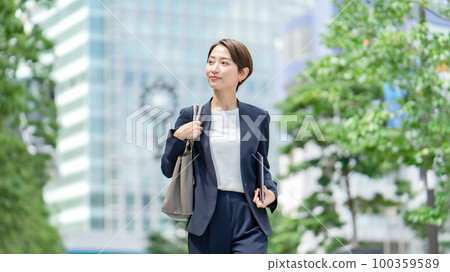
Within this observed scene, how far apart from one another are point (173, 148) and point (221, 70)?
0.41 metres

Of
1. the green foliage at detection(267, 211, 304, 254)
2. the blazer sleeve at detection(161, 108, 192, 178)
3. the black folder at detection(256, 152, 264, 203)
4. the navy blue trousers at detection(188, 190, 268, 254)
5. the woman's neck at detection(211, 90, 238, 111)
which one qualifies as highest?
the woman's neck at detection(211, 90, 238, 111)

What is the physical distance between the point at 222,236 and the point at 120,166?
47.5m

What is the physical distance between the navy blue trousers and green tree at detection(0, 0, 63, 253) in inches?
348

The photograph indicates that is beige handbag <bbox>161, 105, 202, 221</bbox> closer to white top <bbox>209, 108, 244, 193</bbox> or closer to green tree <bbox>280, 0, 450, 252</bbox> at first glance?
white top <bbox>209, 108, 244, 193</bbox>

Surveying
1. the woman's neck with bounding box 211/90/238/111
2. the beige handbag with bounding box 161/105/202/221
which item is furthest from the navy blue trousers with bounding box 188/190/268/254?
the woman's neck with bounding box 211/90/238/111

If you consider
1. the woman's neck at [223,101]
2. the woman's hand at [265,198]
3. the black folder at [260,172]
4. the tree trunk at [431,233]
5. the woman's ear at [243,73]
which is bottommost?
the tree trunk at [431,233]

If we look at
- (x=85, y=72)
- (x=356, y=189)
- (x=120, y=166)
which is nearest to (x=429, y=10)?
(x=356, y=189)

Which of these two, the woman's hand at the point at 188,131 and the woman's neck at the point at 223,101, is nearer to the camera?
the woman's hand at the point at 188,131

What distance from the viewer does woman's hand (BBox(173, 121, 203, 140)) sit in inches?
129

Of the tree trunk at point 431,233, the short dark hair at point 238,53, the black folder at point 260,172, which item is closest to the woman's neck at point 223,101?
the short dark hair at point 238,53

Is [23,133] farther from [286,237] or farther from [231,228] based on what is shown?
[231,228]

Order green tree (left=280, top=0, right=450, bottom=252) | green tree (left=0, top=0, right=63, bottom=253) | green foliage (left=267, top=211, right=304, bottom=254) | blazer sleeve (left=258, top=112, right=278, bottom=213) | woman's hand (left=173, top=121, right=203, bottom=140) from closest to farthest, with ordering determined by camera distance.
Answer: woman's hand (left=173, top=121, right=203, bottom=140) < blazer sleeve (left=258, top=112, right=278, bottom=213) < green tree (left=280, top=0, right=450, bottom=252) < green tree (left=0, top=0, right=63, bottom=253) < green foliage (left=267, top=211, right=304, bottom=254)

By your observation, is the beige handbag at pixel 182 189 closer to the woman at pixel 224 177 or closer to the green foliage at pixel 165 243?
the woman at pixel 224 177

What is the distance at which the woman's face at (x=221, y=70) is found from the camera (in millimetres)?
3426
